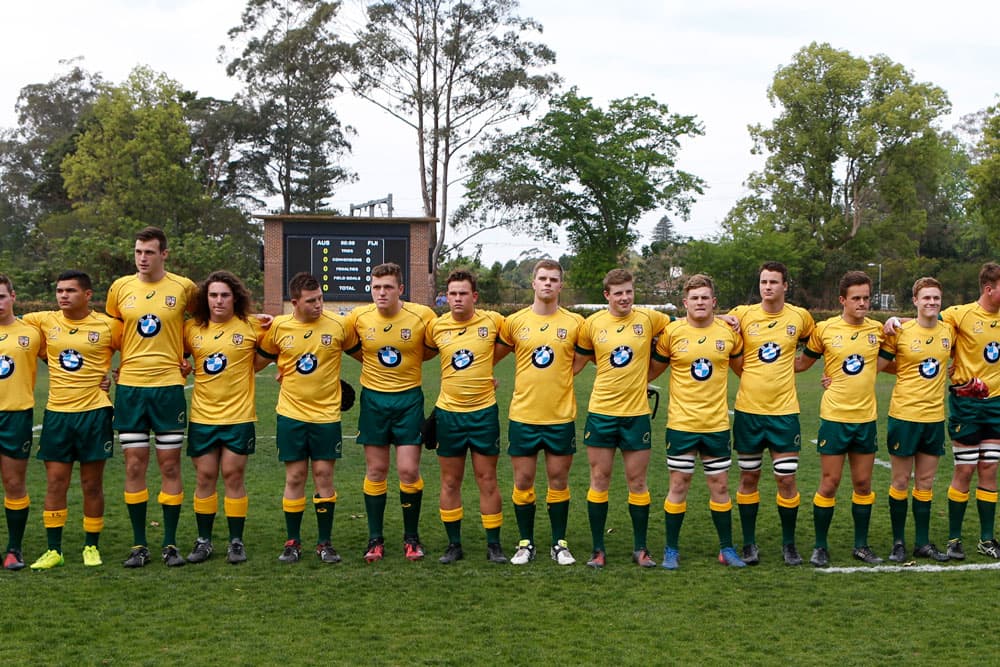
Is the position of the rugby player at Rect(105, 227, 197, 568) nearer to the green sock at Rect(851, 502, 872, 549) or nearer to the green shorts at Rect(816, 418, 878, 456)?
the green shorts at Rect(816, 418, 878, 456)

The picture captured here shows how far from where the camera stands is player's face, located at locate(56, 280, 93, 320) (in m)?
6.04

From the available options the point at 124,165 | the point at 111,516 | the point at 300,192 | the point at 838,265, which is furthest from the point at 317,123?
the point at 111,516

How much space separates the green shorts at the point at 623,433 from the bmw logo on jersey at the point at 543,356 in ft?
→ 1.49

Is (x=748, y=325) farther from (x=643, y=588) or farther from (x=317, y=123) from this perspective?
(x=317, y=123)

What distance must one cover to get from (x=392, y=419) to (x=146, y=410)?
150 cm

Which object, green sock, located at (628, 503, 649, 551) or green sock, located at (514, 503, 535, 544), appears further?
green sock, located at (514, 503, 535, 544)

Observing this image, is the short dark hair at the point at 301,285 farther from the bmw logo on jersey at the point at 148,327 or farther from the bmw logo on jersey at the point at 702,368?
the bmw logo on jersey at the point at 702,368

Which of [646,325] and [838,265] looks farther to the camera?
[838,265]

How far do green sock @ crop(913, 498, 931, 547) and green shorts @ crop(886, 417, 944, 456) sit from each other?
1.13 ft

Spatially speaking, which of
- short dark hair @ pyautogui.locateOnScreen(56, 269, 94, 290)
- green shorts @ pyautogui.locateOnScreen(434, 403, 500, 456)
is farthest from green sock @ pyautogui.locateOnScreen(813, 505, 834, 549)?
short dark hair @ pyautogui.locateOnScreen(56, 269, 94, 290)

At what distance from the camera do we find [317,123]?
160ft

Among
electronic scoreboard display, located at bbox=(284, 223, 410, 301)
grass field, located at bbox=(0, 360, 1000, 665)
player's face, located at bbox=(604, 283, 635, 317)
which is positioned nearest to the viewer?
grass field, located at bbox=(0, 360, 1000, 665)

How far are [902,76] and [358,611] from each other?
45784 mm

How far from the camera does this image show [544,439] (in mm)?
6109
